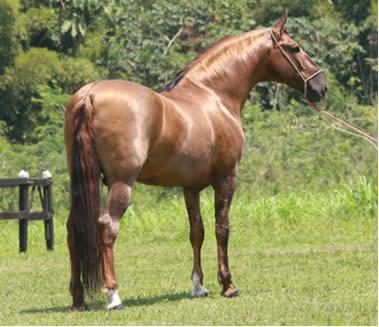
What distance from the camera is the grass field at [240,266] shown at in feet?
28.2

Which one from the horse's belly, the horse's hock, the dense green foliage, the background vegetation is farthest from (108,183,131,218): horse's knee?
the dense green foliage

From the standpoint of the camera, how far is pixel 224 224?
1025 cm

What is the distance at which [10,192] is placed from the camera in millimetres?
19109

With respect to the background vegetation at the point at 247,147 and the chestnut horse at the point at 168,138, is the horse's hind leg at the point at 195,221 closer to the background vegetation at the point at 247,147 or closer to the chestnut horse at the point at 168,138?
A: the chestnut horse at the point at 168,138

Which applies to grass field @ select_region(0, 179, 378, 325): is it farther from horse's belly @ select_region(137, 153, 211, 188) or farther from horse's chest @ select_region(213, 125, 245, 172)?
horse's chest @ select_region(213, 125, 245, 172)

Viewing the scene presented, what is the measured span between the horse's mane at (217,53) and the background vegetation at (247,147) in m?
1.98

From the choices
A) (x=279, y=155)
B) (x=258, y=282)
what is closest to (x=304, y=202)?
(x=279, y=155)

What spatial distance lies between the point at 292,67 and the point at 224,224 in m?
1.59

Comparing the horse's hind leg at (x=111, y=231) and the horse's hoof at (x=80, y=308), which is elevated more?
the horse's hind leg at (x=111, y=231)

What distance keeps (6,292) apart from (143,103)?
2.66m

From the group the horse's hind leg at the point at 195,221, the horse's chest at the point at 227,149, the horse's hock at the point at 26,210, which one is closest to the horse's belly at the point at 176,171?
the horse's chest at the point at 227,149

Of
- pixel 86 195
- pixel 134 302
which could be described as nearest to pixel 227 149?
pixel 134 302

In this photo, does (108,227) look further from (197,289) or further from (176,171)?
(197,289)

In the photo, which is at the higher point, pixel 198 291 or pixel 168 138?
pixel 168 138
